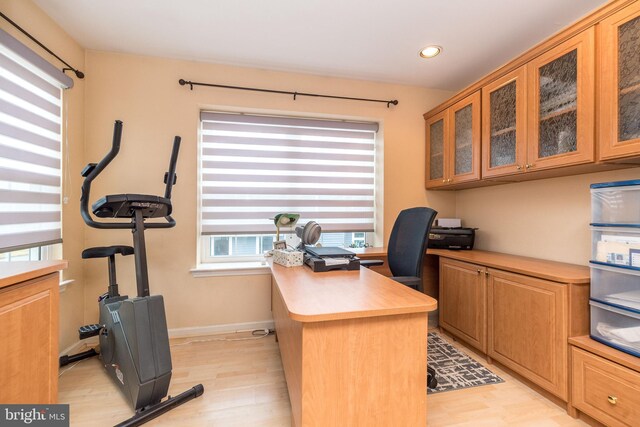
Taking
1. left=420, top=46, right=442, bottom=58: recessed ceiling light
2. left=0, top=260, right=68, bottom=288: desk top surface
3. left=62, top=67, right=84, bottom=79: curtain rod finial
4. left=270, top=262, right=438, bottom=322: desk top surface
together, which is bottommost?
left=270, top=262, right=438, bottom=322: desk top surface

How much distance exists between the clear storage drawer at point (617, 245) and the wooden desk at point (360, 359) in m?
1.19

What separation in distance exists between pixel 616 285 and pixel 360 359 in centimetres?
158

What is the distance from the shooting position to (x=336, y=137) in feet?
9.92

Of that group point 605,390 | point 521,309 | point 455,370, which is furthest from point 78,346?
point 605,390

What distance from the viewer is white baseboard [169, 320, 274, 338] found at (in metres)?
2.59

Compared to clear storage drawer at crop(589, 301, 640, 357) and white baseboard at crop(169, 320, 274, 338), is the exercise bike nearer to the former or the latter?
white baseboard at crop(169, 320, 274, 338)

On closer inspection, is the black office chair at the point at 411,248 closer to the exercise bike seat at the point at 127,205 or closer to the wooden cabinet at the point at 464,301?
the wooden cabinet at the point at 464,301

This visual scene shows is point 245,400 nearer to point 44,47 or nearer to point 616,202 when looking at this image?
point 616,202

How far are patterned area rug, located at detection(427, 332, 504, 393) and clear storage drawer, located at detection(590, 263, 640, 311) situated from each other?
34.5 inches

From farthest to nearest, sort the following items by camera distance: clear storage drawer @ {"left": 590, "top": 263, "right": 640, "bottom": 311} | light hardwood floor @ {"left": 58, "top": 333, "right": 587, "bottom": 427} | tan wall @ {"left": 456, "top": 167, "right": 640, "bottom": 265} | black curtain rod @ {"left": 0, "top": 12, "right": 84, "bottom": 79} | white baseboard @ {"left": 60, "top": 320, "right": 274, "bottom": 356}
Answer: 1. white baseboard @ {"left": 60, "top": 320, "right": 274, "bottom": 356}
2. tan wall @ {"left": 456, "top": 167, "right": 640, "bottom": 265}
3. black curtain rod @ {"left": 0, "top": 12, "right": 84, "bottom": 79}
4. light hardwood floor @ {"left": 58, "top": 333, "right": 587, "bottom": 427}
5. clear storage drawer @ {"left": 590, "top": 263, "right": 640, "bottom": 311}

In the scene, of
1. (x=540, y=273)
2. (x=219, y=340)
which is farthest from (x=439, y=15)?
(x=219, y=340)

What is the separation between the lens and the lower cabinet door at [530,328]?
1.64 m

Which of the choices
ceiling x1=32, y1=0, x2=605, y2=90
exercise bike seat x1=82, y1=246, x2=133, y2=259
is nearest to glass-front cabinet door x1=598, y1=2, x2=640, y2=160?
ceiling x1=32, y1=0, x2=605, y2=90

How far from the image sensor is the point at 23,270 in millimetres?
1167
